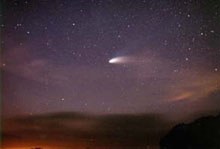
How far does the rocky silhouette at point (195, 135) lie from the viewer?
740 inches

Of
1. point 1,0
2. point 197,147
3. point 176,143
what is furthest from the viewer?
point 197,147

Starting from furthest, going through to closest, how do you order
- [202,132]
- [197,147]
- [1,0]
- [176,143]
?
[197,147] < [176,143] < [202,132] < [1,0]

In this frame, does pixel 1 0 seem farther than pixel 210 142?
No

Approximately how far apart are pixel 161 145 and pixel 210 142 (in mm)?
3914

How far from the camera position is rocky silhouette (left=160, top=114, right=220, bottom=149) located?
18786mm

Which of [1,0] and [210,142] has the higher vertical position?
[1,0]

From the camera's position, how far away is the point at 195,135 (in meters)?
20.5

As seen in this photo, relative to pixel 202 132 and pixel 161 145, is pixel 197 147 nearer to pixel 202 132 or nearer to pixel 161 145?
pixel 161 145

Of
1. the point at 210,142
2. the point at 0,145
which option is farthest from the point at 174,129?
the point at 0,145

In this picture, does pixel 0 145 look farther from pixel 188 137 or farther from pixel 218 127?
pixel 188 137

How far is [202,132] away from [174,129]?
317 cm

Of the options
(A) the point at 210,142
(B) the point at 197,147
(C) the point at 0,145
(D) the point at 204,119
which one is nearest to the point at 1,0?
(C) the point at 0,145

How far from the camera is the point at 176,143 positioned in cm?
2111

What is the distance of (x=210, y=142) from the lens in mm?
19859
